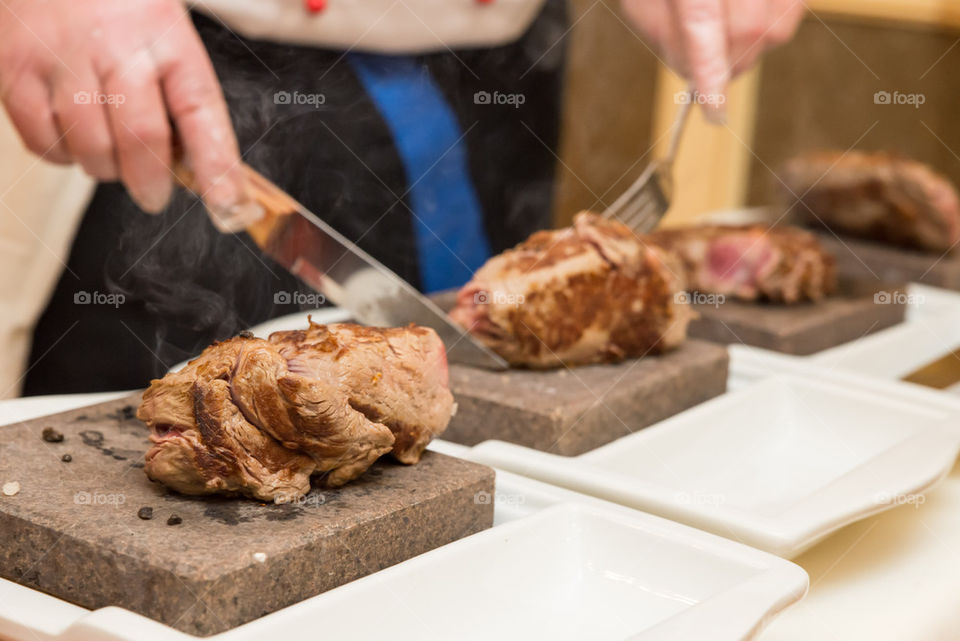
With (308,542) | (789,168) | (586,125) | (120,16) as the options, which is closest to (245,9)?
(120,16)

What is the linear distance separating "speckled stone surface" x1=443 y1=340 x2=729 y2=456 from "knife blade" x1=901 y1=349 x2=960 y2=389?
704 mm

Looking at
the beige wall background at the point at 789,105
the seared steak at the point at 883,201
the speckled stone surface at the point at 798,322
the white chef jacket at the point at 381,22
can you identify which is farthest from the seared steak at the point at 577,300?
the beige wall background at the point at 789,105

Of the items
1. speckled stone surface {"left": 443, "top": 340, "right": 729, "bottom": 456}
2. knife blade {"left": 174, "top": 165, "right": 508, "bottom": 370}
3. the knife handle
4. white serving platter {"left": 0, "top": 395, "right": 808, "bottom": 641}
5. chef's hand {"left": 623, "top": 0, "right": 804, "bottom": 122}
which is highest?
chef's hand {"left": 623, "top": 0, "right": 804, "bottom": 122}

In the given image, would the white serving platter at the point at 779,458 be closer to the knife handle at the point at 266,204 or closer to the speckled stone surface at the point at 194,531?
the speckled stone surface at the point at 194,531

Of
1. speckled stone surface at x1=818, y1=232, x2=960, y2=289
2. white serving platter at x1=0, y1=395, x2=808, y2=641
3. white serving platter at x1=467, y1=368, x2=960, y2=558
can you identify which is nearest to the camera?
white serving platter at x1=0, y1=395, x2=808, y2=641

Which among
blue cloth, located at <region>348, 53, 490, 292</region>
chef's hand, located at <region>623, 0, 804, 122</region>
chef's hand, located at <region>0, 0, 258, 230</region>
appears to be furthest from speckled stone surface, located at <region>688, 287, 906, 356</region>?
chef's hand, located at <region>0, 0, 258, 230</region>

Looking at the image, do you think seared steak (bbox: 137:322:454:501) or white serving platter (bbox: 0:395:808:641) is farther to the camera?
seared steak (bbox: 137:322:454:501)

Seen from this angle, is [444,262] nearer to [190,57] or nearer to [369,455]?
[190,57]

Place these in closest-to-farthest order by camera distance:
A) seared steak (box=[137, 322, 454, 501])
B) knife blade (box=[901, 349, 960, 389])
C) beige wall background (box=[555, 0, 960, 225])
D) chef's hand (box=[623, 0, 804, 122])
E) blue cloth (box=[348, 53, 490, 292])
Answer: seared steak (box=[137, 322, 454, 501]), chef's hand (box=[623, 0, 804, 122]), knife blade (box=[901, 349, 960, 389]), blue cloth (box=[348, 53, 490, 292]), beige wall background (box=[555, 0, 960, 225])

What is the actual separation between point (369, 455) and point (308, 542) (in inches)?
8.1

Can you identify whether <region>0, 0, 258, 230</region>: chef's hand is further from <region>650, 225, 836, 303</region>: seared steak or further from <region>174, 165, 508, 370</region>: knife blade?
<region>650, 225, 836, 303</region>: seared steak

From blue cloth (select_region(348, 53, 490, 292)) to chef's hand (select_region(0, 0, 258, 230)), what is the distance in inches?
34.2

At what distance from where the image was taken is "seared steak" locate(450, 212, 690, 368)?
2.02 metres

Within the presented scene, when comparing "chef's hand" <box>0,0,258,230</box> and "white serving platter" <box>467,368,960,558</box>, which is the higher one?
"chef's hand" <box>0,0,258,230</box>
